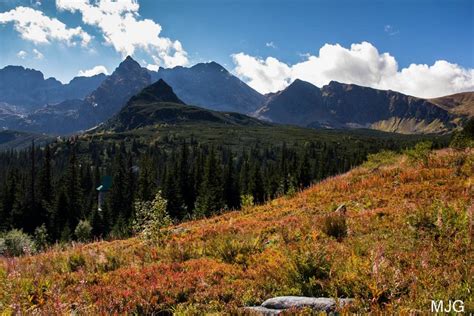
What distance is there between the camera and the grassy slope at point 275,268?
5.94 m

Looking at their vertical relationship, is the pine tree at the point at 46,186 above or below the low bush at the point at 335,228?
below

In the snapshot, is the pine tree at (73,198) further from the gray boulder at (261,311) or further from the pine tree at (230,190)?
the gray boulder at (261,311)

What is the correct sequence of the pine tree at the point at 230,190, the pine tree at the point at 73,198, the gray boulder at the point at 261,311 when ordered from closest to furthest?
the gray boulder at the point at 261,311, the pine tree at the point at 73,198, the pine tree at the point at 230,190

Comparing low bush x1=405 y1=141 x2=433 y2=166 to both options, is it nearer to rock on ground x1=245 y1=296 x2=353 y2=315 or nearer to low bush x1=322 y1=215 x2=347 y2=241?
low bush x1=322 y1=215 x2=347 y2=241

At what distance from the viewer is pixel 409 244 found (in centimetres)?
802

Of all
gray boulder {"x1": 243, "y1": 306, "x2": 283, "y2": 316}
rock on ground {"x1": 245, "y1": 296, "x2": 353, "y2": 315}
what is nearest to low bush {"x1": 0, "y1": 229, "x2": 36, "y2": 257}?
gray boulder {"x1": 243, "y1": 306, "x2": 283, "y2": 316}

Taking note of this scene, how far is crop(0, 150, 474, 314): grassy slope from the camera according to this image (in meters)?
5.94

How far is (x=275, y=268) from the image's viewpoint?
Answer: 24.3 feet

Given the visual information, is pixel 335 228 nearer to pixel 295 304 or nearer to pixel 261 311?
pixel 295 304

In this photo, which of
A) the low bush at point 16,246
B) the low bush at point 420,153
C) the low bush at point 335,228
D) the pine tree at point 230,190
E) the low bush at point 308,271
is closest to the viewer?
the low bush at point 308,271

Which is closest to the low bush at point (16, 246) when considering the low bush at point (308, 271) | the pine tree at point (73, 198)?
the low bush at point (308, 271)

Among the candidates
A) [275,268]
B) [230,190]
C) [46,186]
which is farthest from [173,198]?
[275,268]

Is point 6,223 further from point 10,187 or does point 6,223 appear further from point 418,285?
point 418,285

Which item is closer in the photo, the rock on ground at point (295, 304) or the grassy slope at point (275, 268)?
the rock on ground at point (295, 304)
